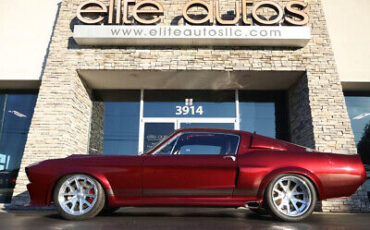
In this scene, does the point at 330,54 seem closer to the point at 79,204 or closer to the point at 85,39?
the point at 85,39

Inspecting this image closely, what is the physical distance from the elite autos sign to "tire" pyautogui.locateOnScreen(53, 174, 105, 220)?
4098mm

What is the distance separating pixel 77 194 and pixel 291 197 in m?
2.72

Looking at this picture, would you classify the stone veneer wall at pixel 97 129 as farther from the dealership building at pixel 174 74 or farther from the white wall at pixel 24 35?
the white wall at pixel 24 35

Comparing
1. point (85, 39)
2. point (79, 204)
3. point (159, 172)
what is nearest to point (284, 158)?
point (159, 172)

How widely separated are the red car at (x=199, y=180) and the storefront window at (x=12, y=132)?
4975 millimetres

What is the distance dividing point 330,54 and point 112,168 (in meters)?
6.02

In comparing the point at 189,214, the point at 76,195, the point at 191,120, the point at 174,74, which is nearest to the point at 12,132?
the point at 174,74

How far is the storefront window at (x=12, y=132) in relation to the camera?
8.08 m

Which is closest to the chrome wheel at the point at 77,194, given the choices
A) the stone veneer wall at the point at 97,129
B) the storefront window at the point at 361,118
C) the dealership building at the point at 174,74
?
the dealership building at the point at 174,74

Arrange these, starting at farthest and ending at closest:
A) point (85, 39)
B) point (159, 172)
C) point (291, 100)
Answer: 1. point (291, 100)
2. point (85, 39)
3. point (159, 172)

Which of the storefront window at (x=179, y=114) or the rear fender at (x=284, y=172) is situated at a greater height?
the storefront window at (x=179, y=114)

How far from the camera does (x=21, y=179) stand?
653cm

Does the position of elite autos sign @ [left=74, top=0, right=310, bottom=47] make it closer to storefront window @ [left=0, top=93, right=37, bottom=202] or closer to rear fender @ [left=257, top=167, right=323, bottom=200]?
storefront window @ [left=0, top=93, right=37, bottom=202]

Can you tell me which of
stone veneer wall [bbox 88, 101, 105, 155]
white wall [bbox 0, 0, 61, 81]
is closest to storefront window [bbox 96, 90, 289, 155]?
stone veneer wall [bbox 88, 101, 105, 155]
